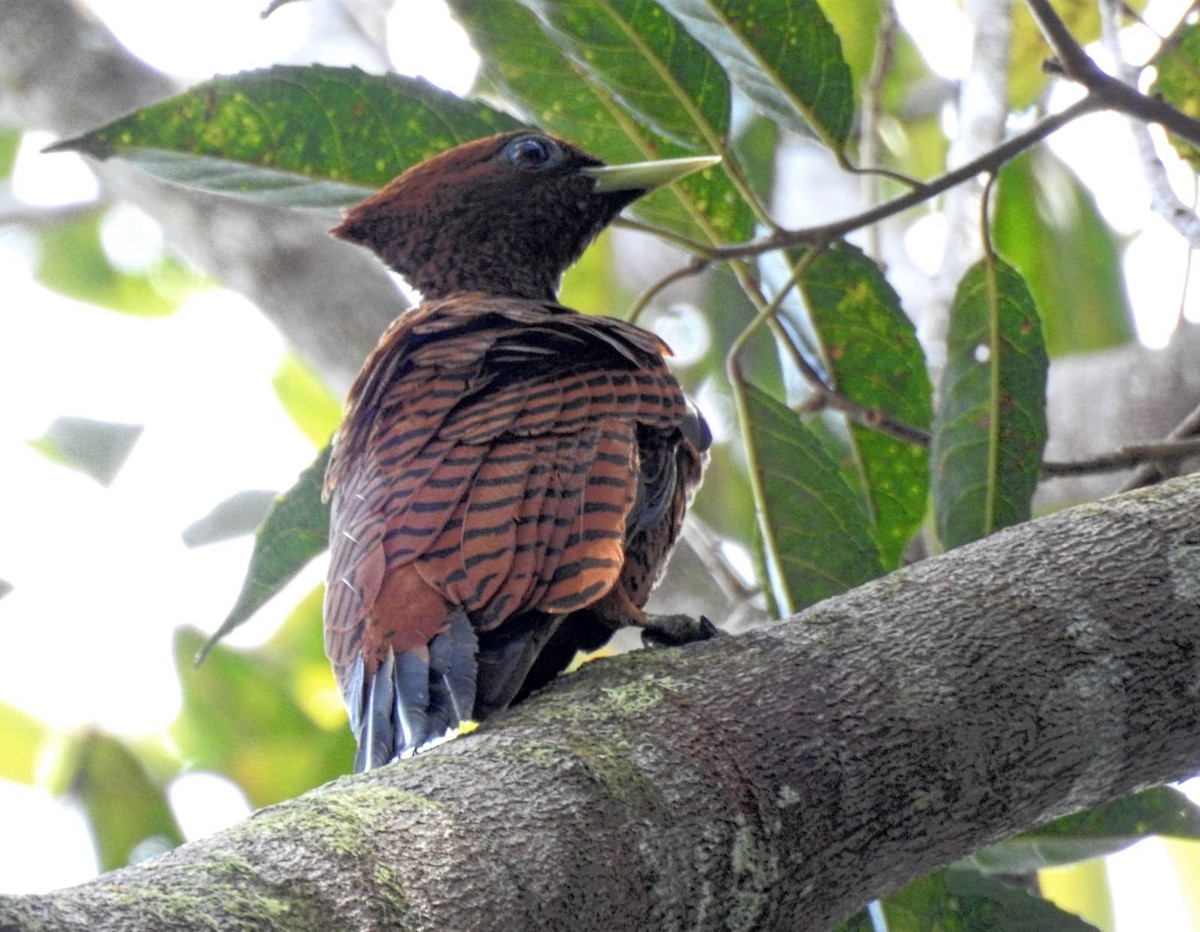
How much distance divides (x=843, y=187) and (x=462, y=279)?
184 cm

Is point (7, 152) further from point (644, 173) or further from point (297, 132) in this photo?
point (644, 173)

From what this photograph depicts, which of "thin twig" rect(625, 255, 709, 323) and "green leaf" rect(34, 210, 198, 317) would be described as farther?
"green leaf" rect(34, 210, 198, 317)

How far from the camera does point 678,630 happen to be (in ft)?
7.25

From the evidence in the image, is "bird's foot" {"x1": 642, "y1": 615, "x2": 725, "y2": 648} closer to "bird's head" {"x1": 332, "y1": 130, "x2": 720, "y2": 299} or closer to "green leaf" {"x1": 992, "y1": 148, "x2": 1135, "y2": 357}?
"bird's head" {"x1": 332, "y1": 130, "x2": 720, "y2": 299}

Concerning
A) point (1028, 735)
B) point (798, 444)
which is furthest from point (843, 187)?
point (1028, 735)

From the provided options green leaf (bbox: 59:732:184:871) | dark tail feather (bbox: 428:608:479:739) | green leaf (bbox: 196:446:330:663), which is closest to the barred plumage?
dark tail feather (bbox: 428:608:479:739)

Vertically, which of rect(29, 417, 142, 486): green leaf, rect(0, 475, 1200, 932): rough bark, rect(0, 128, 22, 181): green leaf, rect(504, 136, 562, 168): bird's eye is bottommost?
rect(0, 475, 1200, 932): rough bark

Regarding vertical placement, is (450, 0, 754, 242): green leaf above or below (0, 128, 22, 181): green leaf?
below

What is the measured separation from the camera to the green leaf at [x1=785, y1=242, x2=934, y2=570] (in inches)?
122

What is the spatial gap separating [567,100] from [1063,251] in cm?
274

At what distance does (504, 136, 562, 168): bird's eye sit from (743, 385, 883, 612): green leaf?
3.28ft

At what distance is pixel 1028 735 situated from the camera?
1.78m

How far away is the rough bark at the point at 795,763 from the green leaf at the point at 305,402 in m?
3.78

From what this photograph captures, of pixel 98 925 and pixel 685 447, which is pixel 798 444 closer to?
pixel 685 447
